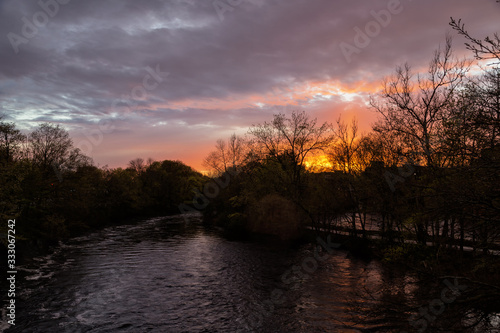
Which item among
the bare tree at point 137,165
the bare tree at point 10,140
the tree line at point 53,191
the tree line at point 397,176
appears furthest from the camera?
the bare tree at point 137,165

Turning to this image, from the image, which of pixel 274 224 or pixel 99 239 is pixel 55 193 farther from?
pixel 274 224

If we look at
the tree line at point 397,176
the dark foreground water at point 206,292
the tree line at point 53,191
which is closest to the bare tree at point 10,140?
the tree line at point 53,191

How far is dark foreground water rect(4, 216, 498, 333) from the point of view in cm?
1550

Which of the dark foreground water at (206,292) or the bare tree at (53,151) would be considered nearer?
the dark foreground water at (206,292)

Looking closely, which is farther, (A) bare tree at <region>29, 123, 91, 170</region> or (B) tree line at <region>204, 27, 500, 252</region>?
(A) bare tree at <region>29, 123, 91, 170</region>

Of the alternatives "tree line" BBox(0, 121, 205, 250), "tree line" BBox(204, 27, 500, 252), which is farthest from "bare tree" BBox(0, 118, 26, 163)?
"tree line" BBox(204, 27, 500, 252)

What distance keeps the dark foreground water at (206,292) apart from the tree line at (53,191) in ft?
22.8

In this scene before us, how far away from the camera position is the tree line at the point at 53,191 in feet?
101

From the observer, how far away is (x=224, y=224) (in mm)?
54719

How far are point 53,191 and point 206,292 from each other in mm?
33072

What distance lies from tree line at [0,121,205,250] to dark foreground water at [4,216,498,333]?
274 inches

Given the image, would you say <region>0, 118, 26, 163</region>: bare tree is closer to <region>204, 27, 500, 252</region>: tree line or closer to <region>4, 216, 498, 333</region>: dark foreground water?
<region>4, 216, 498, 333</region>: dark foreground water

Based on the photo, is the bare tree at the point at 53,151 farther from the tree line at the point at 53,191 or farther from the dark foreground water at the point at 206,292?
the dark foreground water at the point at 206,292

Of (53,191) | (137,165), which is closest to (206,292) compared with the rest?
(53,191)
